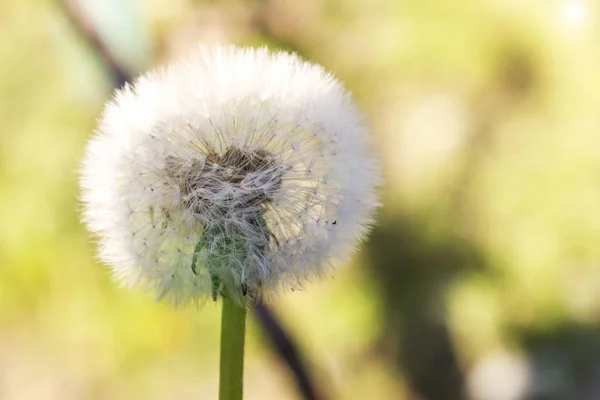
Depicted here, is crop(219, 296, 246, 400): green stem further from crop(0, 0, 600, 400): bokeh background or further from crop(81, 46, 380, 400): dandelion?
crop(0, 0, 600, 400): bokeh background

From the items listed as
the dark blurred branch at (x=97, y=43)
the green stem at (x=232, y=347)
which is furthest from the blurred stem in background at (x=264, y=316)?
the green stem at (x=232, y=347)

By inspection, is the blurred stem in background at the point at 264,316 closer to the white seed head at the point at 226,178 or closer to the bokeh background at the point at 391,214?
the bokeh background at the point at 391,214

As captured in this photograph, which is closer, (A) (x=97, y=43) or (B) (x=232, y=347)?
(B) (x=232, y=347)

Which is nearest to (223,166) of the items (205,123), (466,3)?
(205,123)

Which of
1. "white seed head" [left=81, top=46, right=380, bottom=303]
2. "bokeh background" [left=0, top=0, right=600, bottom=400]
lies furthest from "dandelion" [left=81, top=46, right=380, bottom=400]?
"bokeh background" [left=0, top=0, right=600, bottom=400]

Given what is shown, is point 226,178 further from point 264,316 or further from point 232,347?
point 264,316

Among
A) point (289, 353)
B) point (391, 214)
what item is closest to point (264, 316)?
point (289, 353)

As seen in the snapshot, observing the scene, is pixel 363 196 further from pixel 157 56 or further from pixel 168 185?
pixel 157 56
